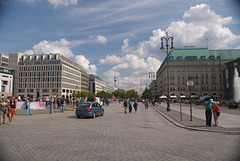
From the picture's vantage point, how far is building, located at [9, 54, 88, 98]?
306 feet

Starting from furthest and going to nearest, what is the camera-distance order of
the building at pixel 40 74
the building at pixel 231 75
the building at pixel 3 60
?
the building at pixel 3 60 → the building at pixel 40 74 → the building at pixel 231 75

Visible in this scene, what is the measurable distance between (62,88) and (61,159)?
297ft

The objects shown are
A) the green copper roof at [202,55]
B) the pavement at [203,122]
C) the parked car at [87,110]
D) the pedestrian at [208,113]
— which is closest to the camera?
the pavement at [203,122]

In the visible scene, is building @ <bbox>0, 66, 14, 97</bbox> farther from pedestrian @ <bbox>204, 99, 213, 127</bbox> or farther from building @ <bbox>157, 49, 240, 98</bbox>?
Result: pedestrian @ <bbox>204, 99, 213, 127</bbox>

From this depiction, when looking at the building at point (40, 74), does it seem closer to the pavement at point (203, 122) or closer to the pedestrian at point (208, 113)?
the pavement at point (203, 122)

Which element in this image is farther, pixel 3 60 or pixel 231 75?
pixel 3 60

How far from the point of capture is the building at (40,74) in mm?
93312

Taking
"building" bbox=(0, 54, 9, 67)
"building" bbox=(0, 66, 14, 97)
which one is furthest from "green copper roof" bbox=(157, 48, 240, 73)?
"building" bbox=(0, 54, 9, 67)

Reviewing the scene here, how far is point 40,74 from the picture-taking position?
95.6 m

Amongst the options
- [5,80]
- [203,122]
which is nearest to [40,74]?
[5,80]

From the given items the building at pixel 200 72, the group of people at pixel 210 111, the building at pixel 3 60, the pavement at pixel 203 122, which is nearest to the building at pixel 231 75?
the building at pixel 200 72

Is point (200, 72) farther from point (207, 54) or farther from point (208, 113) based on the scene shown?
point (208, 113)

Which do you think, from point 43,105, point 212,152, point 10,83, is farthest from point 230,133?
point 10,83

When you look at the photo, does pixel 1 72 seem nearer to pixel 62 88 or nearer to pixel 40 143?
pixel 62 88
